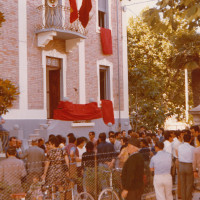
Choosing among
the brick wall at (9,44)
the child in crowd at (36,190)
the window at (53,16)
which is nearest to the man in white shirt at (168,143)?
the child in crowd at (36,190)

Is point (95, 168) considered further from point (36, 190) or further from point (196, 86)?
point (196, 86)

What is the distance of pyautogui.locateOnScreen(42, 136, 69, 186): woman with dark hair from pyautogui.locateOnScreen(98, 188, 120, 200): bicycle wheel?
37.8 inches

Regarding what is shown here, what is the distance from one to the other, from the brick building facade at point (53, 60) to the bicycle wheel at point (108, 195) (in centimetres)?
771

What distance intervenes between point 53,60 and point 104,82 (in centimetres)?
430

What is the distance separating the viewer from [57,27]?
1966 cm

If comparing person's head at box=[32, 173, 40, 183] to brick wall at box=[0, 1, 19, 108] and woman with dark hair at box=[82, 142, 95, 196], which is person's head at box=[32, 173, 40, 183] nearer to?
woman with dark hair at box=[82, 142, 95, 196]

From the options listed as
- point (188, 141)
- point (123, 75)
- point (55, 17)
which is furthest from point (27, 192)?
point (123, 75)

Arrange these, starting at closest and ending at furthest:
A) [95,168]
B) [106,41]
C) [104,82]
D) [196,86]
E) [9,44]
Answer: [95,168] < [9,44] < [106,41] < [104,82] < [196,86]

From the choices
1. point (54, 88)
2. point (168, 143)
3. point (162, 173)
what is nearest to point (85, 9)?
point (168, 143)

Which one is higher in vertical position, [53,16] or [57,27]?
[53,16]

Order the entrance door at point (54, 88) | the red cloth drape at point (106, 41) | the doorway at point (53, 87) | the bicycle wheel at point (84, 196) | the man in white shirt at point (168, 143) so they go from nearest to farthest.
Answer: the bicycle wheel at point (84, 196) < the man in white shirt at point (168, 143) < the doorway at point (53, 87) < the entrance door at point (54, 88) < the red cloth drape at point (106, 41)

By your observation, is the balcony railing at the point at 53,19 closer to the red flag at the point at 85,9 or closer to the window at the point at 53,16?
the window at the point at 53,16

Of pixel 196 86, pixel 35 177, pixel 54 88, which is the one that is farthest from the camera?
pixel 196 86

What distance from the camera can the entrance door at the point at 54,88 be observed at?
69.6ft
